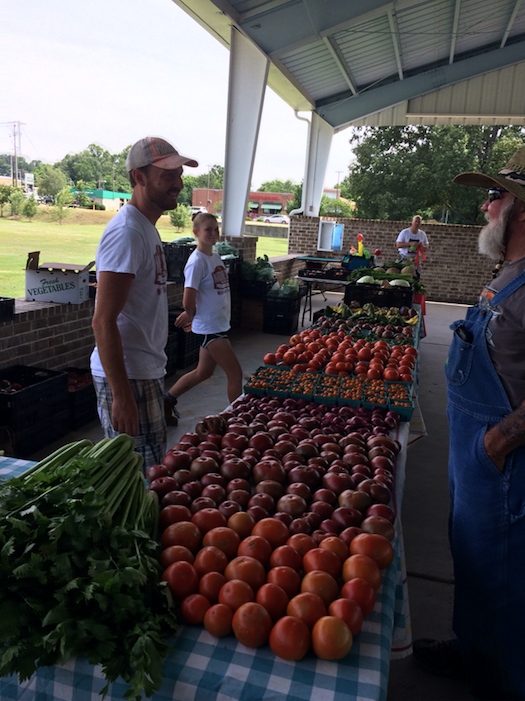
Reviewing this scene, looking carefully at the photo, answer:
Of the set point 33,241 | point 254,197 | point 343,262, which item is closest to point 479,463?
point 33,241

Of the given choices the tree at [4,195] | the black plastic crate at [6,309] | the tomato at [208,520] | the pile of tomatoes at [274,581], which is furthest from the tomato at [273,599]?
the tree at [4,195]

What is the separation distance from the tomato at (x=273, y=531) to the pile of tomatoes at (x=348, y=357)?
7.26 feet

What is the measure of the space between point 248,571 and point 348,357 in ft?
9.10

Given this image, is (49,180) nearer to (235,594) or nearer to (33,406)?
(33,406)

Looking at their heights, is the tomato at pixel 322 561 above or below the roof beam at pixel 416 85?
below

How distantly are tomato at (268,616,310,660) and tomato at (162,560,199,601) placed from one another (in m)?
0.26

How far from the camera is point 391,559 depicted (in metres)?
1.62

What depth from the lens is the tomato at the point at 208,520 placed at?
5.46ft

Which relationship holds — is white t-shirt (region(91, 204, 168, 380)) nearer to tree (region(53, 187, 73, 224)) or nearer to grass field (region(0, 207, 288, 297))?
grass field (region(0, 207, 288, 297))

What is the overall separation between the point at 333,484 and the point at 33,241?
5.48 m

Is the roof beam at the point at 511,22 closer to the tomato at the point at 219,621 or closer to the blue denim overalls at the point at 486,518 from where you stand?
the blue denim overalls at the point at 486,518

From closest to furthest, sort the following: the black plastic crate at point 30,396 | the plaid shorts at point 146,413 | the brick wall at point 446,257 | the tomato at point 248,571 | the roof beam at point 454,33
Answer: the tomato at point 248,571
the plaid shorts at point 146,413
the black plastic crate at point 30,396
the roof beam at point 454,33
the brick wall at point 446,257

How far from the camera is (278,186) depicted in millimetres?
69375

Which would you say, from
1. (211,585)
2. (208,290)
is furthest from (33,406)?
(211,585)
